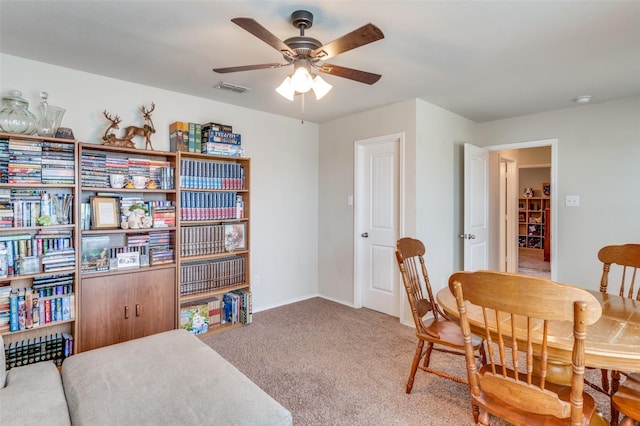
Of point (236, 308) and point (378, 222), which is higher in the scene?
point (378, 222)

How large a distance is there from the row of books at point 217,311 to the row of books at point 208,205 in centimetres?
82

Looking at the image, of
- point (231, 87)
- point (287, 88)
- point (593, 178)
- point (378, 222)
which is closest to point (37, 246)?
point (231, 87)

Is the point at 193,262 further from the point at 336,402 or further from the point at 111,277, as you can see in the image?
the point at 336,402

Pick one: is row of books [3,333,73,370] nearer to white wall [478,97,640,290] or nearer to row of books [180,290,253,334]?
row of books [180,290,253,334]

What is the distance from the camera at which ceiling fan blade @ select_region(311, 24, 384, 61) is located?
4.95 ft

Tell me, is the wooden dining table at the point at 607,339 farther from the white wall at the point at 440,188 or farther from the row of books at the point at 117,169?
the row of books at the point at 117,169

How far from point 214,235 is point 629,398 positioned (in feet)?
10.1

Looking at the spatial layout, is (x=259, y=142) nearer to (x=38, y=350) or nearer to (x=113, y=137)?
(x=113, y=137)

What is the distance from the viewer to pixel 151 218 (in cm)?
294

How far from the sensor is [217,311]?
3.39 m

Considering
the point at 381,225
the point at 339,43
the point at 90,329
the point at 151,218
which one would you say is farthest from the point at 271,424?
the point at 381,225

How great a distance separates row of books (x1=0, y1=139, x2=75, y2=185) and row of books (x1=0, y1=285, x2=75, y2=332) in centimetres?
76

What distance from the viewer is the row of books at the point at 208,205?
3201mm

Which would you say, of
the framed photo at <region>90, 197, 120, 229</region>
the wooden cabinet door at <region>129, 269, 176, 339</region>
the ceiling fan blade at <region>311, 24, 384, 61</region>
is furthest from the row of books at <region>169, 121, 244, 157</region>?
the ceiling fan blade at <region>311, 24, 384, 61</region>
